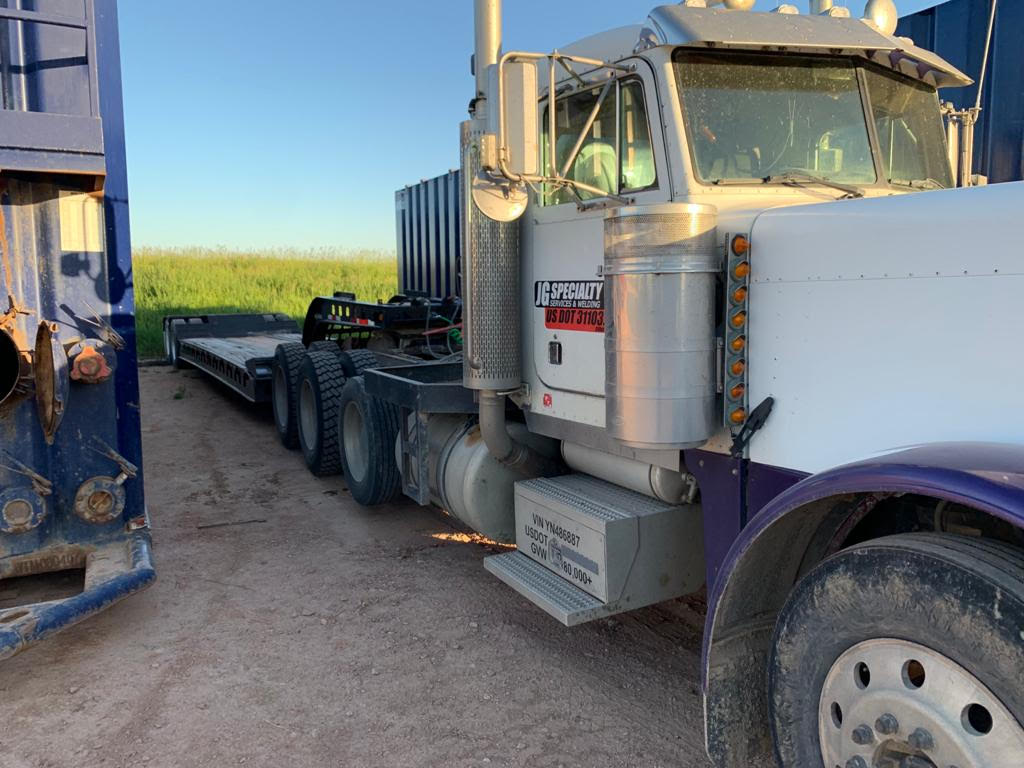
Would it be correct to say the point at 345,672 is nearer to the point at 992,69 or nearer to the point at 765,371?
the point at 765,371

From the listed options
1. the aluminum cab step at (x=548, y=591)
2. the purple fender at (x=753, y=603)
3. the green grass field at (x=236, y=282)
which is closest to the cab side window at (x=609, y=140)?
the purple fender at (x=753, y=603)

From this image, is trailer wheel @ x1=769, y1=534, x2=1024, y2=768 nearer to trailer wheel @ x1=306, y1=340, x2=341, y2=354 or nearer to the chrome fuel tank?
the chrome fuel tank

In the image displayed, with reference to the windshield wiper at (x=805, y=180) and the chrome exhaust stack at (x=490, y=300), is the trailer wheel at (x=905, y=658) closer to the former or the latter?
the windshield wiper at (x=805, y=180)

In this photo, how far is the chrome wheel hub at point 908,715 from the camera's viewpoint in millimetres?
1796

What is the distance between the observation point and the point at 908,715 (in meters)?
1.93

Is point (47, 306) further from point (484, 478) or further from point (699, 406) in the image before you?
point (699, 406)

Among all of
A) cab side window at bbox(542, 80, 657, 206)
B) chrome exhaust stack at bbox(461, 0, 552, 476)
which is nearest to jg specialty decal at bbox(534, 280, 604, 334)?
Answer: chrome exhaust stack at bbox(461, 0, 552, 476)

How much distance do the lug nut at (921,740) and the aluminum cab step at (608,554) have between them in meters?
1.55

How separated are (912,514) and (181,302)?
18825 mm

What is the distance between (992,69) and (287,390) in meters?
5.71

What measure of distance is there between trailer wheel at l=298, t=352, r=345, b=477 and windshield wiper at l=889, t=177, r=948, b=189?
4.45m

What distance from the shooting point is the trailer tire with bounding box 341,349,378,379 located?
22.5ft

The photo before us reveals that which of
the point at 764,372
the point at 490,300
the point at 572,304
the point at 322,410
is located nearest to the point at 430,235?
the point at 322,410

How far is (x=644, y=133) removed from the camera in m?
3.29
